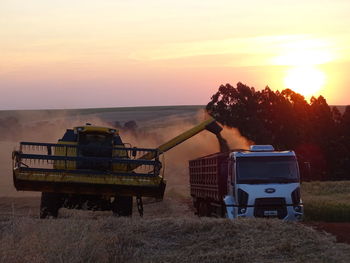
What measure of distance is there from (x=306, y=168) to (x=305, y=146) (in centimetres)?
4029

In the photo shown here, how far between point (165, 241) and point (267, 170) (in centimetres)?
816

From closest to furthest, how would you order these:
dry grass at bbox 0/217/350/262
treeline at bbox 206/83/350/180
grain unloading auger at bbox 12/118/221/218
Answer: dry grass at bbox 0/217/350/262, grain unloading auger at bbox 12/118/221/218, treeline at bbox 206/83/350/180

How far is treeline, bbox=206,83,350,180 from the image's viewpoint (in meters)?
60.0

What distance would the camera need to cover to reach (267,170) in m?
20.5

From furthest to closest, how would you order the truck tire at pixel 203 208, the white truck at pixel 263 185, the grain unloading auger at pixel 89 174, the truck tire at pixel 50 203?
1. the truck tire at pixel 203 208
2. the white truck at pixel 263 185
3. the truck tire at pixel 50 203
4. the grain unloading auger at pixel 89 174

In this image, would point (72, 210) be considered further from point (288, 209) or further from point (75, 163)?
point (288, 209)

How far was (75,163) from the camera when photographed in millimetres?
20172

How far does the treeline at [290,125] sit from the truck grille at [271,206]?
3861 centimetres

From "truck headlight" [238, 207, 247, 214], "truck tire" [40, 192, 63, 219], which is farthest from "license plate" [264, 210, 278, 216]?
"truck tire" [40, 192, 63, 219]

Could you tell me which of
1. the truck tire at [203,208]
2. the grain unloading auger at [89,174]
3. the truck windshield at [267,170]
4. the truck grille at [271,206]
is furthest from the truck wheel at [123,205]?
the truck tire at [203,208]

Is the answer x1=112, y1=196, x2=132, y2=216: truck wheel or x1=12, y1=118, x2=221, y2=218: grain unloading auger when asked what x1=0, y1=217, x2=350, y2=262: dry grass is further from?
x1=112, y1=196, x2=132, y2=216: truck wheel

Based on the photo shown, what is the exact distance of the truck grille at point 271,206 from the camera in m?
20.1

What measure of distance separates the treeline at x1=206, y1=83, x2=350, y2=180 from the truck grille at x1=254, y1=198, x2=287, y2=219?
127ft

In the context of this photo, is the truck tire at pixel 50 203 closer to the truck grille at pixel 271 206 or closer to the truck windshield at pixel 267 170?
the truck windshield at pixel 267 170
